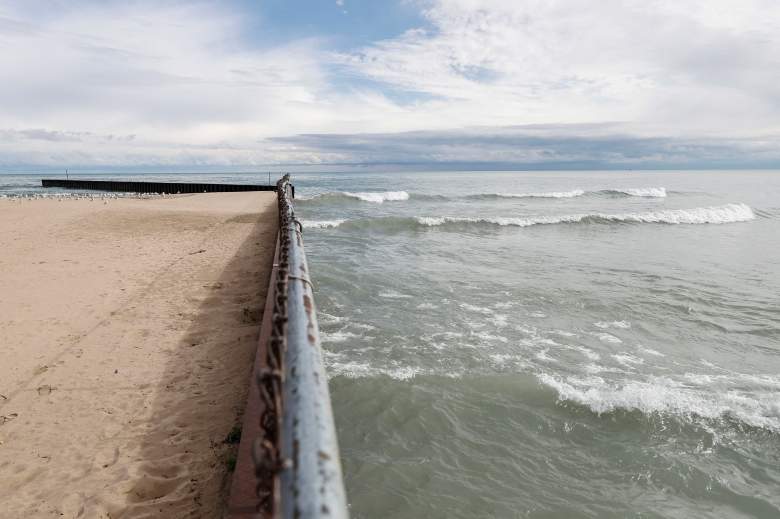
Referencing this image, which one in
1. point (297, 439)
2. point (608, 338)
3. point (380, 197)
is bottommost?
point (608, 338)

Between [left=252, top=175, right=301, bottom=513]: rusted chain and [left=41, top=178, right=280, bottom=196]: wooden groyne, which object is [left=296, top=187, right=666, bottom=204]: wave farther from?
[left=252, top=175, right=301, bottom=513]: rusted chain

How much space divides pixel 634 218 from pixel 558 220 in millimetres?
5565

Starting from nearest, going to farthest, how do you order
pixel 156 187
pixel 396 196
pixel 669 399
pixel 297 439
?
pixel 297 439 → pixel 669 399 → pixel 396 196 → pixel 156 187

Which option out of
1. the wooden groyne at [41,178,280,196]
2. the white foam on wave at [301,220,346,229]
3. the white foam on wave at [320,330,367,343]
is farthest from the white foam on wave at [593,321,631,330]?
the wooden groyne at [41,178,280,196]

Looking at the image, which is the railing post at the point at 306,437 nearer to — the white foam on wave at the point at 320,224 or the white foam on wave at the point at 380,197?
the white foam on wave at the point at 320,224

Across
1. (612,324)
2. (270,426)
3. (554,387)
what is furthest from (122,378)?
(612,324)

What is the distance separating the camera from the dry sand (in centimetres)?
328

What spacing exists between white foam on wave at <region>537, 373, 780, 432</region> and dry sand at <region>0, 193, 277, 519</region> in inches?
164

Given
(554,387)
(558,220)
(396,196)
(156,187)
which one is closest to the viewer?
(554,387)

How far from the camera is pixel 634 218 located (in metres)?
28.9

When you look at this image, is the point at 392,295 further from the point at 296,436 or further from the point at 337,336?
the point at 296,436

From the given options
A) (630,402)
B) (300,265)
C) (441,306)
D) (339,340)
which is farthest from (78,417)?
(441,306)

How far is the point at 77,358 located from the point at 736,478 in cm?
723

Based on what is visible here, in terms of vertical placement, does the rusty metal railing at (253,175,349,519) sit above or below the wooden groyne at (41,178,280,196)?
below
